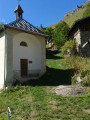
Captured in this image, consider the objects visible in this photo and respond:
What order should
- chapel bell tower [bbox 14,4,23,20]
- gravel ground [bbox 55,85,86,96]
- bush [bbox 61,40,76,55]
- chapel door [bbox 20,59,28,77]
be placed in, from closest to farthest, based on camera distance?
gravel ground [bbox 55,85,86,96] → chapel door [bbox 20,59,28,77] → chapel bell tower [bbox 14,4,23,20] → bush [bbox 61,40,76,55]

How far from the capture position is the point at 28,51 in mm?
10781

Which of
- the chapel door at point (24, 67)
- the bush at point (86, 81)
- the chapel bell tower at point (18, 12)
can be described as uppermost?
the chapel bell tower at point (18, 12)

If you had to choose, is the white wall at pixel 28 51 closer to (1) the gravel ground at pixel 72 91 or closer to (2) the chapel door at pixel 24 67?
(2) the chapel door at pixel 24 67

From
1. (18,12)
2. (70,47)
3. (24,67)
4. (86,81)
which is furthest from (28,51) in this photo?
(70,47)

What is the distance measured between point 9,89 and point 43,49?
499 cm

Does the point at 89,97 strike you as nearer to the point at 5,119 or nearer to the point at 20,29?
the point at 5,119

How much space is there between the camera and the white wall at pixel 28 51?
989cm

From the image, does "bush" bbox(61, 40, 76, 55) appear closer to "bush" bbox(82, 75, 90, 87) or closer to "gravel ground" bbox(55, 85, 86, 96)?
"bush" bbox(82, 75, 90, 87)

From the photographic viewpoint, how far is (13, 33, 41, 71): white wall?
389 inches

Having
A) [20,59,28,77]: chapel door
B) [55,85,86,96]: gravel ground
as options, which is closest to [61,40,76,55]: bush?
[20,59,28,77]: chapel door

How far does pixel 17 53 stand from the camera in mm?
9977

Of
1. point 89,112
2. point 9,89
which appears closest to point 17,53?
point 9,89

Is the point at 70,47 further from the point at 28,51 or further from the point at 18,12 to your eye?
the point at 18,12

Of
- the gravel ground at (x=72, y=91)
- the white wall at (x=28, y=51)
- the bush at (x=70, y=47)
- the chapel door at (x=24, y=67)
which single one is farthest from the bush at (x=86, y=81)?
the bush at (x=70, y=47)
